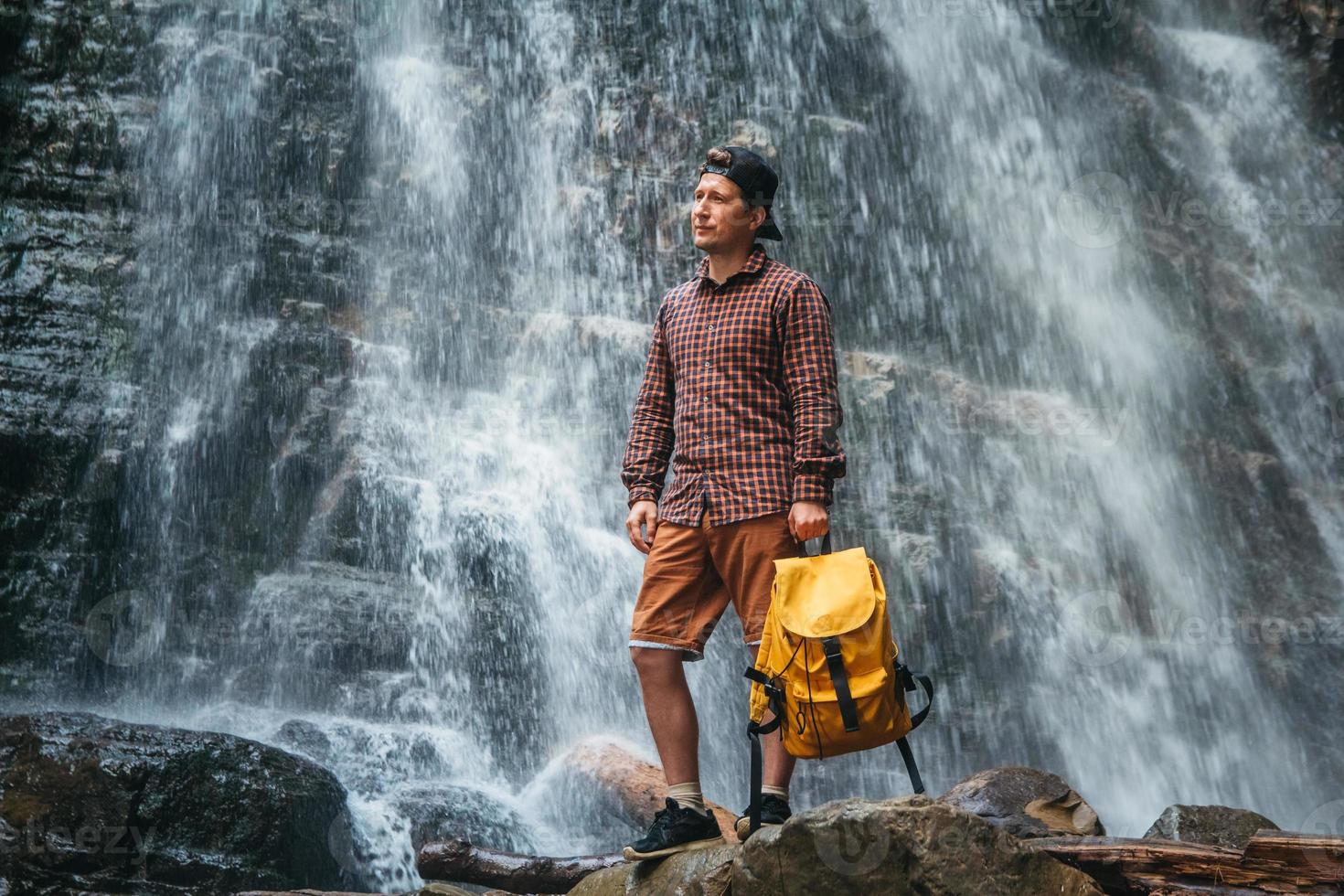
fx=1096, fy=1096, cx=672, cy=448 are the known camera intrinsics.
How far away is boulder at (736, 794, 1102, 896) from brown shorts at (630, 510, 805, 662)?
2.25 feet

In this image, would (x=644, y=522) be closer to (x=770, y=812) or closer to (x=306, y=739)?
(x=770, y=812)

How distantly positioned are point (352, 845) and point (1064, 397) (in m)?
8.76

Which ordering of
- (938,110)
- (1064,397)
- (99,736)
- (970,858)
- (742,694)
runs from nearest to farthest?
1. (970,858)
2. (99,736)
3. (742,694)
4. (1064,397)
5. (938,110)

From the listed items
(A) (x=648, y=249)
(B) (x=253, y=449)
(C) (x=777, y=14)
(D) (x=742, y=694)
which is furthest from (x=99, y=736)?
(C) (x=777, y=14)

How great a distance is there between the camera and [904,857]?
2643mm

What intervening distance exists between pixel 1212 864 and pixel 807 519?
4.44ft

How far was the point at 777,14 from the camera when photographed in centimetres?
1341

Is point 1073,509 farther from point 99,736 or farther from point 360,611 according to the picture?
point 99,736

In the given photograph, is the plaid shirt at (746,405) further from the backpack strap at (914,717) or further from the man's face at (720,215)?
the backpack strap at (914,717)

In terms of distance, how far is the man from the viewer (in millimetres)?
3227

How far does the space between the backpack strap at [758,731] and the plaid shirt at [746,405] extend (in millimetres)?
496

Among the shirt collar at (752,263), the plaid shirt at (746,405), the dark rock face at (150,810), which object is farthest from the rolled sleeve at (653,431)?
the dark rock face at (150,810)

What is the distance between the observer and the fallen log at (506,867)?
4.25m

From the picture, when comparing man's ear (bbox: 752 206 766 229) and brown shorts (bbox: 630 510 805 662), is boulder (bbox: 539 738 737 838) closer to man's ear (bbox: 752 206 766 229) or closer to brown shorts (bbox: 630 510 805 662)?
brown shorts (bbox: 630 510 805 662)
